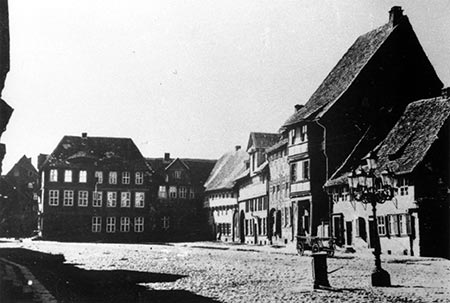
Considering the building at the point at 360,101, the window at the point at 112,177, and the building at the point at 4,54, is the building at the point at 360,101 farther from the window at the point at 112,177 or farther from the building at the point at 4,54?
the window at the point at 112,177

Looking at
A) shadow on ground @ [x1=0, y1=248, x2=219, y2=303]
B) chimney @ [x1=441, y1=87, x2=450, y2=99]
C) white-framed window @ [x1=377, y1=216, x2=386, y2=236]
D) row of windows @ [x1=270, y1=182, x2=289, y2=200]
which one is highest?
chimney @ [x1=441, y1=87, x2=450, y2=99]

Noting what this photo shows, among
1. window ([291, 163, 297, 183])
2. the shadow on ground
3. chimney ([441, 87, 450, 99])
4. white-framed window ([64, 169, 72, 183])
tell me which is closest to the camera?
the shadow on ground

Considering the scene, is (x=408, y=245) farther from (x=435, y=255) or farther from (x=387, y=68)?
(x=387, y=68)

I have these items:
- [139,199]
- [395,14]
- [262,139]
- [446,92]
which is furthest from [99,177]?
[446,92]

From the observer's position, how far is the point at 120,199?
76812mm

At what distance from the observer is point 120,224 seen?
76.2 metres

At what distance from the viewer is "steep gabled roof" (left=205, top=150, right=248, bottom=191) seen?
75.4 m

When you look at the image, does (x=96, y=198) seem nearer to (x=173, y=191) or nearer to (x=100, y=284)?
(x=173, y=191)

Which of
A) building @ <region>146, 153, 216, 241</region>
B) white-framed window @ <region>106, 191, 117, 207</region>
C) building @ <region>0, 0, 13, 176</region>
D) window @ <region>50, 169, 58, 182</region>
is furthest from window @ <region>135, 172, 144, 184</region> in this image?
building @ <region>0, 0, 13, 176</region>

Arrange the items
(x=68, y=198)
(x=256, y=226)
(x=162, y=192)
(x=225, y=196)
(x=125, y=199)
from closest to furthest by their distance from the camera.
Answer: (x=256, y=226)
(x=68, y=198)
(x=225, y=196)
(x=125, y=199)
(x=162, y=192)

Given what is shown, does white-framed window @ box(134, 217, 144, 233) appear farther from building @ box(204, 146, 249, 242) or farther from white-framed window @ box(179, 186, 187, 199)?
building @ box(204, 146, 249, 242)

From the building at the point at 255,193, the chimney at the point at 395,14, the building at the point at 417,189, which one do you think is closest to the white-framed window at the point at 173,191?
the building at the point at 255,193

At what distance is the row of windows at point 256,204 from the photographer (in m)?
60.5

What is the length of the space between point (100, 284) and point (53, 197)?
59.2 metres
